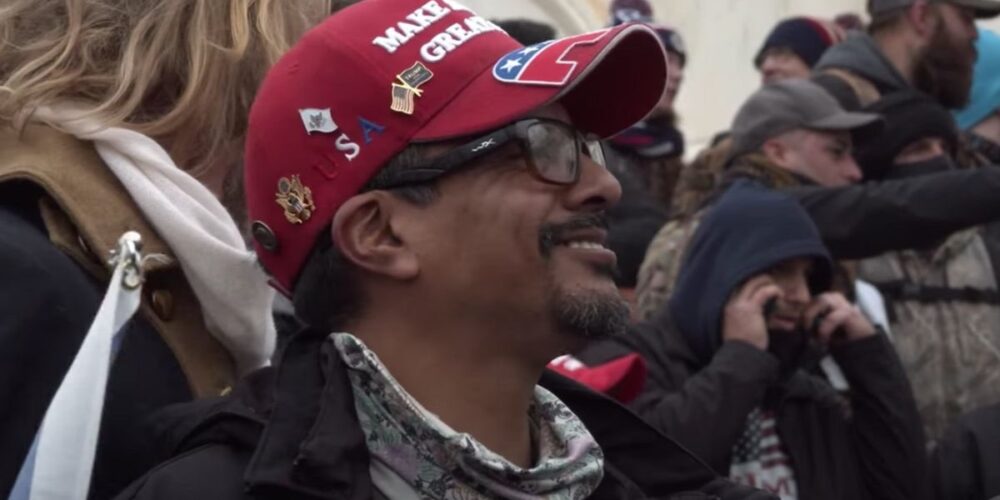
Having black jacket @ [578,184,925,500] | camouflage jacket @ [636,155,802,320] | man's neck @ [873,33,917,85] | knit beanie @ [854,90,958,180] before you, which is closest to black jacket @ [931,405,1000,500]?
black jacket @ [578,184,925,500]

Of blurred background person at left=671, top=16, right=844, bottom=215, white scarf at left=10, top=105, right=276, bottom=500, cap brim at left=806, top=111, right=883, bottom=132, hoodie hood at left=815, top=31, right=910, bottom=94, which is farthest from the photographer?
blurred background person at left=671, top=16, right=844, bottom=215

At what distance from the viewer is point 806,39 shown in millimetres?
6508

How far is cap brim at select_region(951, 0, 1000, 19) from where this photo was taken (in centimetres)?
562

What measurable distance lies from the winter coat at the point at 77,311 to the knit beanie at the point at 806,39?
13.6 feet

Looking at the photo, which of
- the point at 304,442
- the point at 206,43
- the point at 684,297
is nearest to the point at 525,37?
the point at 684,297

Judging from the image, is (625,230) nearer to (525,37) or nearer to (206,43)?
(525,37)

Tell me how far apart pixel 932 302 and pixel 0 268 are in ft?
9.14

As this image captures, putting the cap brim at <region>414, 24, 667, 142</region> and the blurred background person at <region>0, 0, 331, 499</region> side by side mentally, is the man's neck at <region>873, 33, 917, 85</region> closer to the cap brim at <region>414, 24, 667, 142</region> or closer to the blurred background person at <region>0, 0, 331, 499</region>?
the blurred background person at <region>0, 0, 331, 499</region>

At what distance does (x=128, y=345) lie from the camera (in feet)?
8.28

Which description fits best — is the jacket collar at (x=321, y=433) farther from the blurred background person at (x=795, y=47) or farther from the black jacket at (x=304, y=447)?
the blurred background person at (x=795, y=47)

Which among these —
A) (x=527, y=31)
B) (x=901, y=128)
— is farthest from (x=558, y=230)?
(x=901, y=128)

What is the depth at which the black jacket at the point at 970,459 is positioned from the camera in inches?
160

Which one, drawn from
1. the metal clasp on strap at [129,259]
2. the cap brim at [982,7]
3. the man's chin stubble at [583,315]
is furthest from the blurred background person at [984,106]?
the metal clasp on strap at [129,259]

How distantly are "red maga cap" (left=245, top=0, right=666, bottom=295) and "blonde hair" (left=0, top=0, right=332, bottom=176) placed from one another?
0.99 ft
